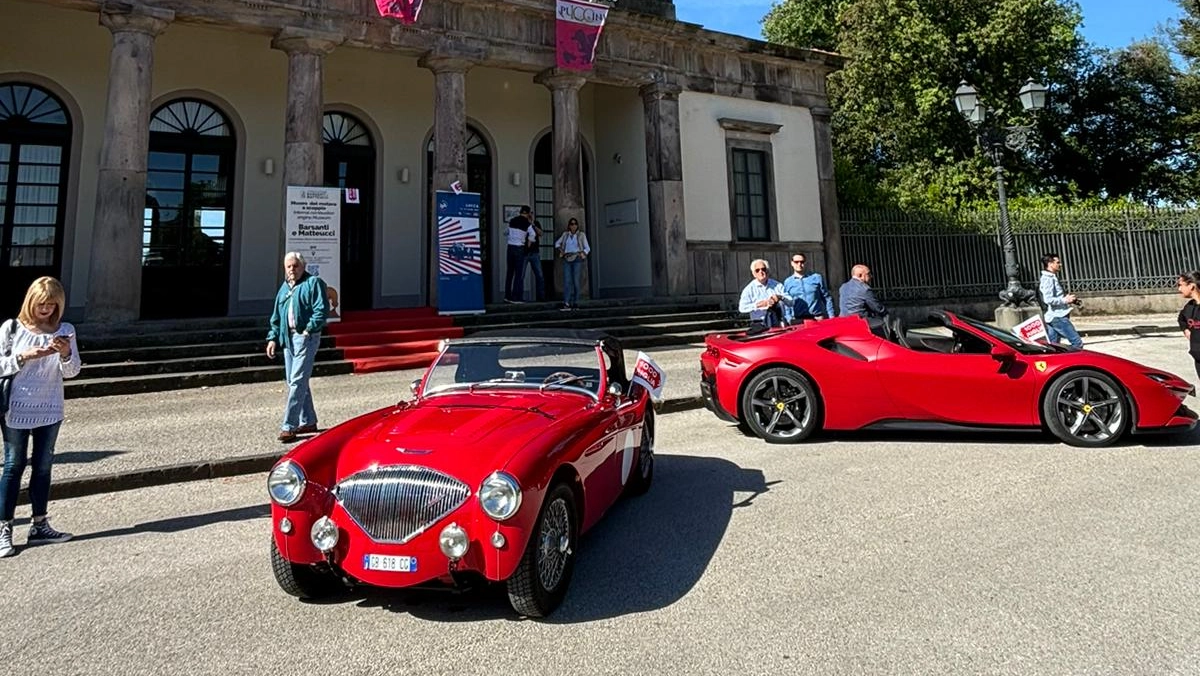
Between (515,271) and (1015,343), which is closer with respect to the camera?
(1015,343)

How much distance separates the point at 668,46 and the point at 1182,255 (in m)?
16.7

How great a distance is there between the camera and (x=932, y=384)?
6.02m

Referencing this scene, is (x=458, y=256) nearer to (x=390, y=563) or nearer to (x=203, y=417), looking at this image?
(x=203, y=417)

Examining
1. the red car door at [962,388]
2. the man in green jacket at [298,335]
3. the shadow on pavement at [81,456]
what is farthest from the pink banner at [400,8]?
the red car door at [962,388]

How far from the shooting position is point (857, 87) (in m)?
26.4

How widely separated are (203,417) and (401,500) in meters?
5.89

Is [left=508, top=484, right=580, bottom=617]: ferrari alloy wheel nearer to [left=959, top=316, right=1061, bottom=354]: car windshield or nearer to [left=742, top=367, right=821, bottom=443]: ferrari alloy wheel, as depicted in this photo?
[left=742, top=367, right=821, bottom=443]: ferrari alloy wheel

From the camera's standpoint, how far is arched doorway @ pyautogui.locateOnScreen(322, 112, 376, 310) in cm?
1526

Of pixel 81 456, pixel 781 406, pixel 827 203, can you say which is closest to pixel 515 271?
pixel 781 406

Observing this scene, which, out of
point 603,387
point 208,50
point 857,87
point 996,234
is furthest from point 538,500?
point 857,87

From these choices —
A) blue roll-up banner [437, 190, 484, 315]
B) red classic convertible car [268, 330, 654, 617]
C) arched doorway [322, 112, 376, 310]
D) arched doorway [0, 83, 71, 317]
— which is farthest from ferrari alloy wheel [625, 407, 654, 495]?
arched doorway [0, 83, 71, 317]

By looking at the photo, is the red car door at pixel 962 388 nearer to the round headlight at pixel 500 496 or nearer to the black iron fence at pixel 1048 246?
the round headlight at pixel 500 496

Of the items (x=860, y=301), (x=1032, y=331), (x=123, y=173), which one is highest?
(x=123, y=173)

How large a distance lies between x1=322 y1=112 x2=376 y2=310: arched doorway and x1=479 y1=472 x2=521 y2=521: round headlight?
13454 millimetres
